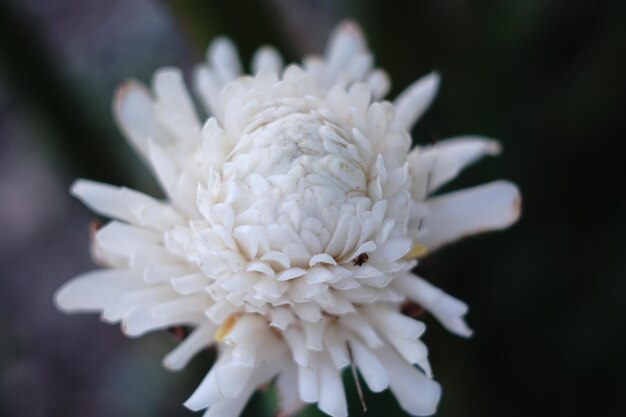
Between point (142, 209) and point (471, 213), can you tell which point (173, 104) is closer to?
point (142, 209)

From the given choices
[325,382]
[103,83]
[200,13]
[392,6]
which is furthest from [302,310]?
[103,83]

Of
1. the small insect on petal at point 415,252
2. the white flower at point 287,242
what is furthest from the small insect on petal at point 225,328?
the small insect on petal at point 415,252

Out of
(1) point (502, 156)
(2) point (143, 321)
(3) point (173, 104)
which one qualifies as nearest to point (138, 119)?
(3) point (173, 104)

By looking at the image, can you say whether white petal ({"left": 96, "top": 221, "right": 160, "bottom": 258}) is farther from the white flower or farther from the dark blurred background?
the dark blurred background

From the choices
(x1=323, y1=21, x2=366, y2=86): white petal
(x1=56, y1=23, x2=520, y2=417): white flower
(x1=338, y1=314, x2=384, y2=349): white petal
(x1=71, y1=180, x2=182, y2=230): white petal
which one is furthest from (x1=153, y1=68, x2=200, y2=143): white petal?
(x1=338, y1=314, x2=384, y2=349): white petal

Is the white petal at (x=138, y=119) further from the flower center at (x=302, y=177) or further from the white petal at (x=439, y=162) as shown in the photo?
the white petal at (x=439, y=162)

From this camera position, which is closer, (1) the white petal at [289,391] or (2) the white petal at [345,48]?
(1) the white petal at [289,391]
